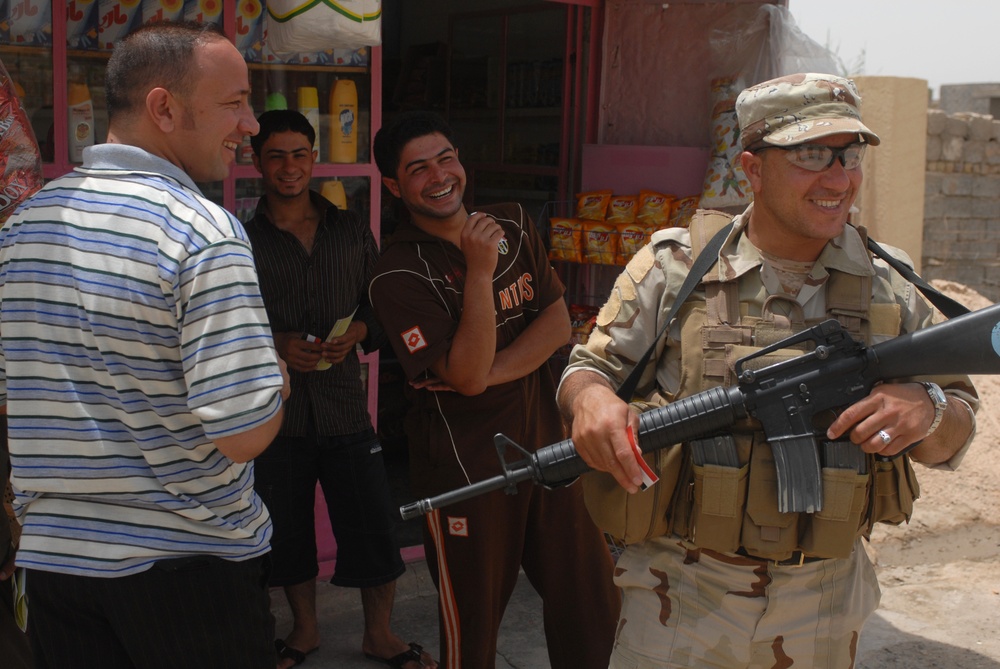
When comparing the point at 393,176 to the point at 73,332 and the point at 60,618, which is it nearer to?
the point at 73,332

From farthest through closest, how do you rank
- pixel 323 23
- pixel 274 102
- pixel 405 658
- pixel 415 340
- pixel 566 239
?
pixel 566 239 < pixel 274 102 < pixel 405 658 < pixel 323 23 < pixel 415 340

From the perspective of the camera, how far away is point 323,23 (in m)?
3.22

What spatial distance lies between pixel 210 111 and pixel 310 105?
1939mm

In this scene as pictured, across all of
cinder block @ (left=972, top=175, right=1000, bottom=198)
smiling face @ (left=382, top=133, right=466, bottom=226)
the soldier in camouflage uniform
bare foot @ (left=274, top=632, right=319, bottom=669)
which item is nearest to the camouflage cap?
the soldier in camouflage uniform

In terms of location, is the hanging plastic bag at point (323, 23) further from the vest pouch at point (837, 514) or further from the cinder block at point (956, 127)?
the cinder block at point (956, 127)

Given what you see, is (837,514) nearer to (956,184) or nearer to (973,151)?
(956,184)

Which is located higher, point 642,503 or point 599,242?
point 599,242

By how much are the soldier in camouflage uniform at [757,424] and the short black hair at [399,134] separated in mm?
1032

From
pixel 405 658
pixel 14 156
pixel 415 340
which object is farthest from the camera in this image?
pixel 405 658

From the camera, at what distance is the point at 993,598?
443cm

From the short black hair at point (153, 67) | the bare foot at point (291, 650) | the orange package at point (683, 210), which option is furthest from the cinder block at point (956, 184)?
the short black hair at point (153, 67)

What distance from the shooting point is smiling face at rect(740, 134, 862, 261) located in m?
2.09

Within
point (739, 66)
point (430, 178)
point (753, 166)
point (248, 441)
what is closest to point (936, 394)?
point (753, 166)

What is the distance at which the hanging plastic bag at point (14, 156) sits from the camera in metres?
2.55
